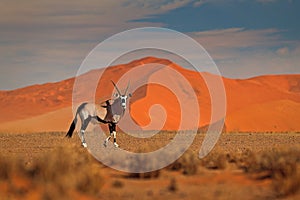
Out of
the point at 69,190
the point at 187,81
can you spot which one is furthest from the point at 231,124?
the point at 69,190

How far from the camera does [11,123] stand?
92625mm

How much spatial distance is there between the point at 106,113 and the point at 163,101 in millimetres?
60106

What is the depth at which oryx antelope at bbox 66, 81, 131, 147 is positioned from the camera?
25.5 m

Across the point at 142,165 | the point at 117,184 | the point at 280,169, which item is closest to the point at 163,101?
the point at 142,165

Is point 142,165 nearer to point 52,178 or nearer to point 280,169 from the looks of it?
point 52,178

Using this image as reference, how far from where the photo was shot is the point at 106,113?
85.3 ft

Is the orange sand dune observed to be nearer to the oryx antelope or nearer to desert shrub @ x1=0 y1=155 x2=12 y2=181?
the oryx antelope

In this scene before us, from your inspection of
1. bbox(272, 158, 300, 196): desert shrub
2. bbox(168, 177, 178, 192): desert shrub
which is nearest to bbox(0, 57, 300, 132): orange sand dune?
bbox(272, 158, 300, 196): desert shrub

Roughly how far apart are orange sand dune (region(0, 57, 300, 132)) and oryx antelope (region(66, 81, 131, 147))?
40.1m

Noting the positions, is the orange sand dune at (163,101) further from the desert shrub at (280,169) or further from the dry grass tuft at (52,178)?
the dry grass tuft at (52,178)

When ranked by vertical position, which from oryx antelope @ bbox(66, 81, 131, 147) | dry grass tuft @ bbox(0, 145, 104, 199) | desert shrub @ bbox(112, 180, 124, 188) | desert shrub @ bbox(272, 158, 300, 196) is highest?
oryx antelope @ bbox(66, 81, 131, 147)

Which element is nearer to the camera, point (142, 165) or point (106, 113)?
point (142, 165)

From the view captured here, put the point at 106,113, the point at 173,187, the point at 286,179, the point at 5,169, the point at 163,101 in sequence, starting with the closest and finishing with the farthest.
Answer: the point at 173,187 → the point at 286,179 → the point at 5,169 → the point at 106,113 → the point at 163,101

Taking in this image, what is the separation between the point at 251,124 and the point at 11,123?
4336cm
